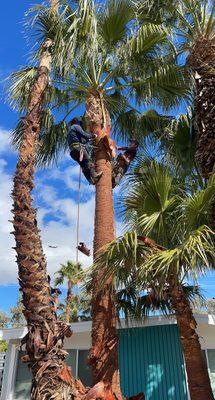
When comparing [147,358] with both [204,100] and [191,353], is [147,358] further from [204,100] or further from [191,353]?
[204,100]

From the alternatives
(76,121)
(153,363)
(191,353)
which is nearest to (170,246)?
(191,353)

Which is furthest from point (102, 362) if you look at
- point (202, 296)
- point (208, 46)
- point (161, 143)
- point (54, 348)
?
point (208, 46)

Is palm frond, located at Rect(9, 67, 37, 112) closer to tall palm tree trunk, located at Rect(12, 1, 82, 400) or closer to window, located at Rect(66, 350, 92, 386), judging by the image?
tall palm tree trunk, located at Rect(12, 1, 82, 400)

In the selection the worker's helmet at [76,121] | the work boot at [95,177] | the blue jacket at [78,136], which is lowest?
the work boot at [95,177]

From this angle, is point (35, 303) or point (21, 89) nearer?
point (35, 303)

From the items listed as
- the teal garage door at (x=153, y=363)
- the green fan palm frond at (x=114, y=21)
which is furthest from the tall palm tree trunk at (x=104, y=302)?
the teal garage door at (x=153, y=363)

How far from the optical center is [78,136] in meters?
7.60

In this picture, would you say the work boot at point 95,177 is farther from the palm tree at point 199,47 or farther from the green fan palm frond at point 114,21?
the green fan palm frond at point 114,21

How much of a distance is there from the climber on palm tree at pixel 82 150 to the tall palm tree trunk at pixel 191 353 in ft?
8.20

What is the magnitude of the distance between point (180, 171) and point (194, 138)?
2.41 ft

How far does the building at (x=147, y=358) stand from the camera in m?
9.81

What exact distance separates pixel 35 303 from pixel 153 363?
682cm

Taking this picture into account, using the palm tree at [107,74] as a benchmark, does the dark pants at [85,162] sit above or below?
below

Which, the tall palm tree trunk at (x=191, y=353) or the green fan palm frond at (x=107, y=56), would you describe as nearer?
the tall palm tree trunk at (x=191, y=353)
